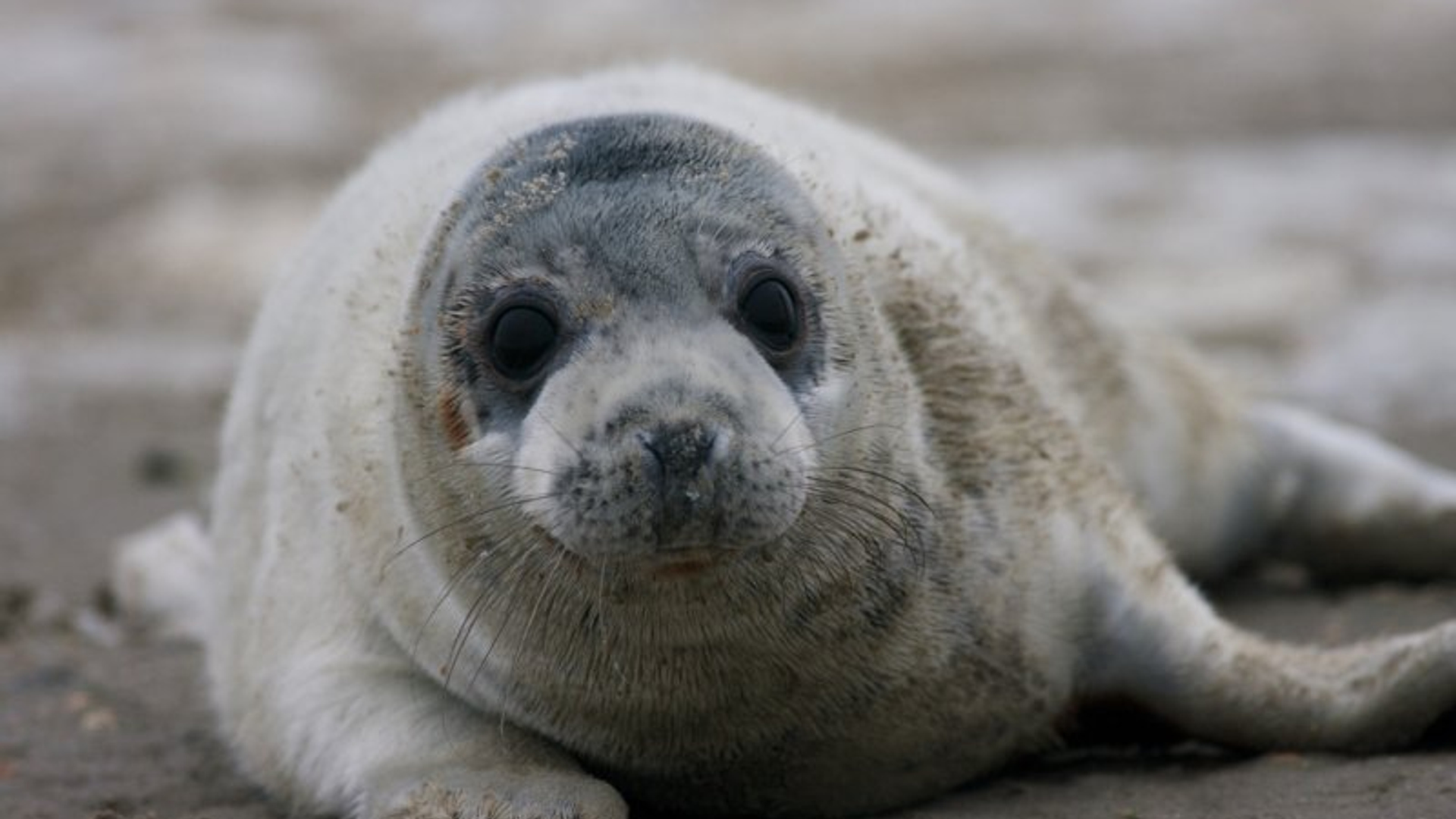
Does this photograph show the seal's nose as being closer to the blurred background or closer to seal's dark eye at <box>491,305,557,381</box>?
seal's dark eye at <box>491,305,557,381</box>

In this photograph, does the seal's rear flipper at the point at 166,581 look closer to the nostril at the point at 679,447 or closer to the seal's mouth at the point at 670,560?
the seal's mouth at the point at 670,560

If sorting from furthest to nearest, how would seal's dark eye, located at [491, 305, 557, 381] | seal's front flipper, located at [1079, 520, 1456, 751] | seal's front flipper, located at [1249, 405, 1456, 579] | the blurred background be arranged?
seal's front flipper, located at [1249, 405, 1456, 579]
the blurred background
seal's front flipper, located at [1079, 520, 1456, 751]
seal's dark eye, located at [491, 305, 557, 381]

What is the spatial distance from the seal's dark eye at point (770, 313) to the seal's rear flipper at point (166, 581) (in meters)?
2.76

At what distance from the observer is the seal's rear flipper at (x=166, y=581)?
5.91 meters

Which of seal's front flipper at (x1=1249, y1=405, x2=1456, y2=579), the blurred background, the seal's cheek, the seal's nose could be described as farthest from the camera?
seal's front flipper at (x1=1249, y1=405, x2=1456, y2=579)

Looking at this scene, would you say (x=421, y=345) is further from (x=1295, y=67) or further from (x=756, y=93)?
(x=1295, y=67)

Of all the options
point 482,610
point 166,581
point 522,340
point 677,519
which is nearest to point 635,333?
point 522,340

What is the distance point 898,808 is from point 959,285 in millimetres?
1025

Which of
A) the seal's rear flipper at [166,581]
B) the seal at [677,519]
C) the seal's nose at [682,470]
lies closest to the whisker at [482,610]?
the seal at [677,519]

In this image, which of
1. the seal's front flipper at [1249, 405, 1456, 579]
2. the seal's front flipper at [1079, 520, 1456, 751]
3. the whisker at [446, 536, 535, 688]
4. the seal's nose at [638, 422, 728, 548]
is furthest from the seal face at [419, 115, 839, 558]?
the seal's front flipper at [1249, 405, 1456, 579]

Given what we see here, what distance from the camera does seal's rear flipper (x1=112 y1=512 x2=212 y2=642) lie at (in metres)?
5.91

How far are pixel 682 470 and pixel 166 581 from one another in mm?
3253

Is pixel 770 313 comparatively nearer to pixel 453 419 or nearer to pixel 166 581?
pixel 453 419

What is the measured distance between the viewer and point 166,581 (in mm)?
5938
